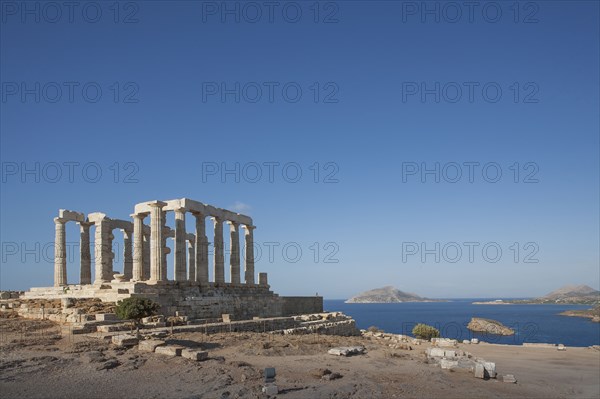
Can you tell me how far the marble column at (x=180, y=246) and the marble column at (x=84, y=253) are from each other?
9399 mm

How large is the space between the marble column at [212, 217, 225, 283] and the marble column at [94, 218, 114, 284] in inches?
329

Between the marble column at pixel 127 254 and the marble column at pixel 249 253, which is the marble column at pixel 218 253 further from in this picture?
the marble column at pixel 127 254

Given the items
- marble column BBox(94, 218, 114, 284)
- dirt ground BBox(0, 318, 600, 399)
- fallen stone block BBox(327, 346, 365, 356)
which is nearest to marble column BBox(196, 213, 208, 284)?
marble column BBox(94, 218, 114, 284)

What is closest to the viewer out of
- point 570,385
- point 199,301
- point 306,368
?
point 306,368

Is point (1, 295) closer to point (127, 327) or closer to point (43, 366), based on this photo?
point (127, 327)

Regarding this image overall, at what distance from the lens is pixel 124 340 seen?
19.9m

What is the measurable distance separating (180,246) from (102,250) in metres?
7.27

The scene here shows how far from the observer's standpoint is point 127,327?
23.8m

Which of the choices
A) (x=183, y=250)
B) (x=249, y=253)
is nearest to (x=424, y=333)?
(x=249, y=253)

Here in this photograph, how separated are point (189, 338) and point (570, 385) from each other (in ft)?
53.1

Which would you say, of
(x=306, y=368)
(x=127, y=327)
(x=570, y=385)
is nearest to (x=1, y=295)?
(x=127, y=327)

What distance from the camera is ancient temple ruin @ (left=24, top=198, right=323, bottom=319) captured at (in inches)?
1304

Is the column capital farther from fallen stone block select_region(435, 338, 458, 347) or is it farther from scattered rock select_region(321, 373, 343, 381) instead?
scattered rock select_region(321, 373, 343, 381)

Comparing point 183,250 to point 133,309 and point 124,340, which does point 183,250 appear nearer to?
point 133,309
